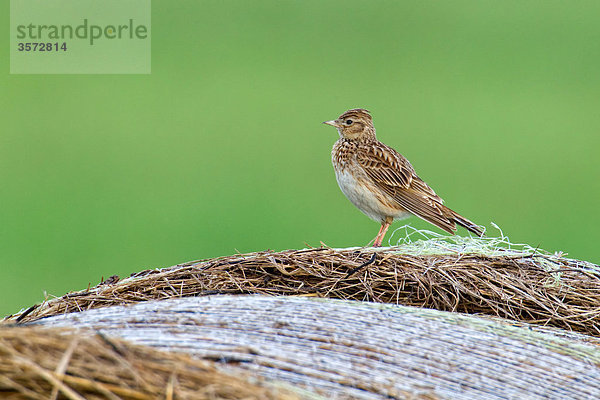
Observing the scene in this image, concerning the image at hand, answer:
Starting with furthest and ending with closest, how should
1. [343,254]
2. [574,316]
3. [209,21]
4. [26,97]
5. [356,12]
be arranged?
[356,12]
[209,21]
[26,97]
[343,254]
[574,316]

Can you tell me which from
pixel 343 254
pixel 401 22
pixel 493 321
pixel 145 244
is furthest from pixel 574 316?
pixel 401 22

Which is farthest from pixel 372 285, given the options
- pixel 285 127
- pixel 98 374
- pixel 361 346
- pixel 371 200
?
pixel 285 127

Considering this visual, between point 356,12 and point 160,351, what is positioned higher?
point 356,12

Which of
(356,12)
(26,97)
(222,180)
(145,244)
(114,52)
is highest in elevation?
(356,12)

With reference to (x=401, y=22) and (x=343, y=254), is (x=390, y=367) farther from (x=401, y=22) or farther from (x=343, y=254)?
(x=401, y=22)

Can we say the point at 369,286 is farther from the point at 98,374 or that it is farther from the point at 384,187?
the point at 384,187

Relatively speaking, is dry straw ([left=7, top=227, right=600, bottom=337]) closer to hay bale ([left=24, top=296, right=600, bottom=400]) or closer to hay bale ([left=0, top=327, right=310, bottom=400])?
hay bale ([left=24, top=296, right=600, bottom=400])

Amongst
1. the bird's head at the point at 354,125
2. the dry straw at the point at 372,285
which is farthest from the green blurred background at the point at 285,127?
the dry straw at the point at 372,285

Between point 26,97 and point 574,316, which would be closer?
point 574,316
